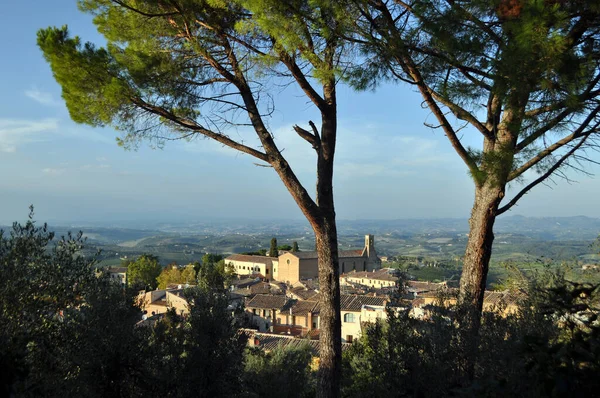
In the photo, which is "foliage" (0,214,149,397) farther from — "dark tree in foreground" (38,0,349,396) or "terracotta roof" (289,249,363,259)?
"terracotta roof" (289,249,363,259)

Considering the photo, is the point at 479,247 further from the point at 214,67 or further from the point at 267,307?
the point at 267,307

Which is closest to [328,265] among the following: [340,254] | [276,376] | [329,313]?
A: [329,313]

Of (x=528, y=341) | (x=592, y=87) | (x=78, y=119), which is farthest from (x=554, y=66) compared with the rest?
(x=78, y=119)

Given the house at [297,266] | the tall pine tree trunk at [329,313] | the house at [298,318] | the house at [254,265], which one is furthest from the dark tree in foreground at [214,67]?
the house at [254,265]

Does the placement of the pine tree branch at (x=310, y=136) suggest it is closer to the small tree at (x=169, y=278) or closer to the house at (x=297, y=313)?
the house at (x=297, y=313)

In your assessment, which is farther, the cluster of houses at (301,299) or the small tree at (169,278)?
the small tree at (169,278)

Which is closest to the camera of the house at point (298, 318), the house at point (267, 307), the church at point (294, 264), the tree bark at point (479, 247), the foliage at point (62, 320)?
the foliage at point (62, 320)

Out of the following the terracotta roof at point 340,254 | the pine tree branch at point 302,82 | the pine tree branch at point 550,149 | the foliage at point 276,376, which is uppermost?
the pine tree branch at point 302,82

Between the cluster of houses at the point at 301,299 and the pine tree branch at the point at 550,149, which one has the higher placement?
the pine tree branch at the point at 550,149
